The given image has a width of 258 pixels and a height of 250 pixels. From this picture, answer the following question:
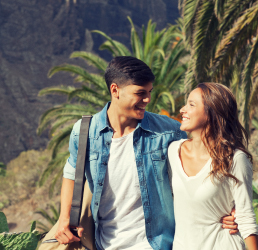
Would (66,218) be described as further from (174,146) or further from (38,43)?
(38,43)

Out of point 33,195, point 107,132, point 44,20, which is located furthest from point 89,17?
point 107,132

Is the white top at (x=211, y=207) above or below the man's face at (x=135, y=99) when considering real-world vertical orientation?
below

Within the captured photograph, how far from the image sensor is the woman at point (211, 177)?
5.87 ft

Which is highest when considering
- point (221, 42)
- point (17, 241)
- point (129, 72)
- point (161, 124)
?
point (221, 42)

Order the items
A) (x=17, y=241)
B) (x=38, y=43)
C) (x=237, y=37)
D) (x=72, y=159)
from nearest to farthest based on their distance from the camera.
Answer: (x=17, y=241) < (x=72, y=159) < (x=237, y=37) < (x=38, y=43)

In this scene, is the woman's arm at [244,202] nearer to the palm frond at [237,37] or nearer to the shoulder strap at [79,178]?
the shoulder strap at [79,178]

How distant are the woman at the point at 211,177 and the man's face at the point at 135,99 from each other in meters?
0.30

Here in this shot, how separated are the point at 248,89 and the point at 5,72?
1407 inches

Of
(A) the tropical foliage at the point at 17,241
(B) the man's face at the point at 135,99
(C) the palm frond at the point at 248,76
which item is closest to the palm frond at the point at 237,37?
(C) the palm frond at the point at 248,76

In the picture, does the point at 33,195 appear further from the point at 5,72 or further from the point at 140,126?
the point at 140,126

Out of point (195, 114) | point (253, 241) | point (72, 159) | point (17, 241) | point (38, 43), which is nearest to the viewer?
point (17, 241)

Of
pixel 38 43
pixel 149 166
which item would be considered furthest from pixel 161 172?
pixel 38 43

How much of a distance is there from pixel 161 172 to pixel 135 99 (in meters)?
0.51

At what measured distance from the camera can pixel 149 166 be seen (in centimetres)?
216
